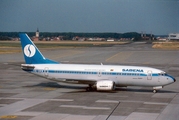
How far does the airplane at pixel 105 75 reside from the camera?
4900 centimetres

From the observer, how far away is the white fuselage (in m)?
49.0

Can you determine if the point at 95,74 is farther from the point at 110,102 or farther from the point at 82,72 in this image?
the point at 110,102

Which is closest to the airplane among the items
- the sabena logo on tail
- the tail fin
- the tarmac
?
the tail fin

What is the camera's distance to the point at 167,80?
160ft

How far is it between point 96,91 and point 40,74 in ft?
26.4

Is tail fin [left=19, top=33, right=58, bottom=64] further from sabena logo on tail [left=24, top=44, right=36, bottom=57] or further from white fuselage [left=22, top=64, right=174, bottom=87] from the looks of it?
white fuselage [left=22, top=64, right=174, bottom=87]

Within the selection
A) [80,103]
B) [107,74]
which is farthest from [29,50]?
[80,103]

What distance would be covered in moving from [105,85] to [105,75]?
166 centimetres

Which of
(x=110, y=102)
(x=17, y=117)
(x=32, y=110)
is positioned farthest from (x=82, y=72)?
(x=17, y=117)

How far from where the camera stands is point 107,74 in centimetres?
5012

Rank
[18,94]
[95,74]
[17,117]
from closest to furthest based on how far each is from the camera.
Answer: [17,117]
[18,94]
[95,74]

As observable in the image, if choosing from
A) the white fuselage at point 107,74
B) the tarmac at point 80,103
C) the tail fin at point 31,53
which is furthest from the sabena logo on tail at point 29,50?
the tarmac at point 80,103

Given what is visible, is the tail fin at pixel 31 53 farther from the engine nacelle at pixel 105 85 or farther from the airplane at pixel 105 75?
the engine nacelle at pixel 105 85

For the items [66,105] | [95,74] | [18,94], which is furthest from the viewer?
[95,74]
